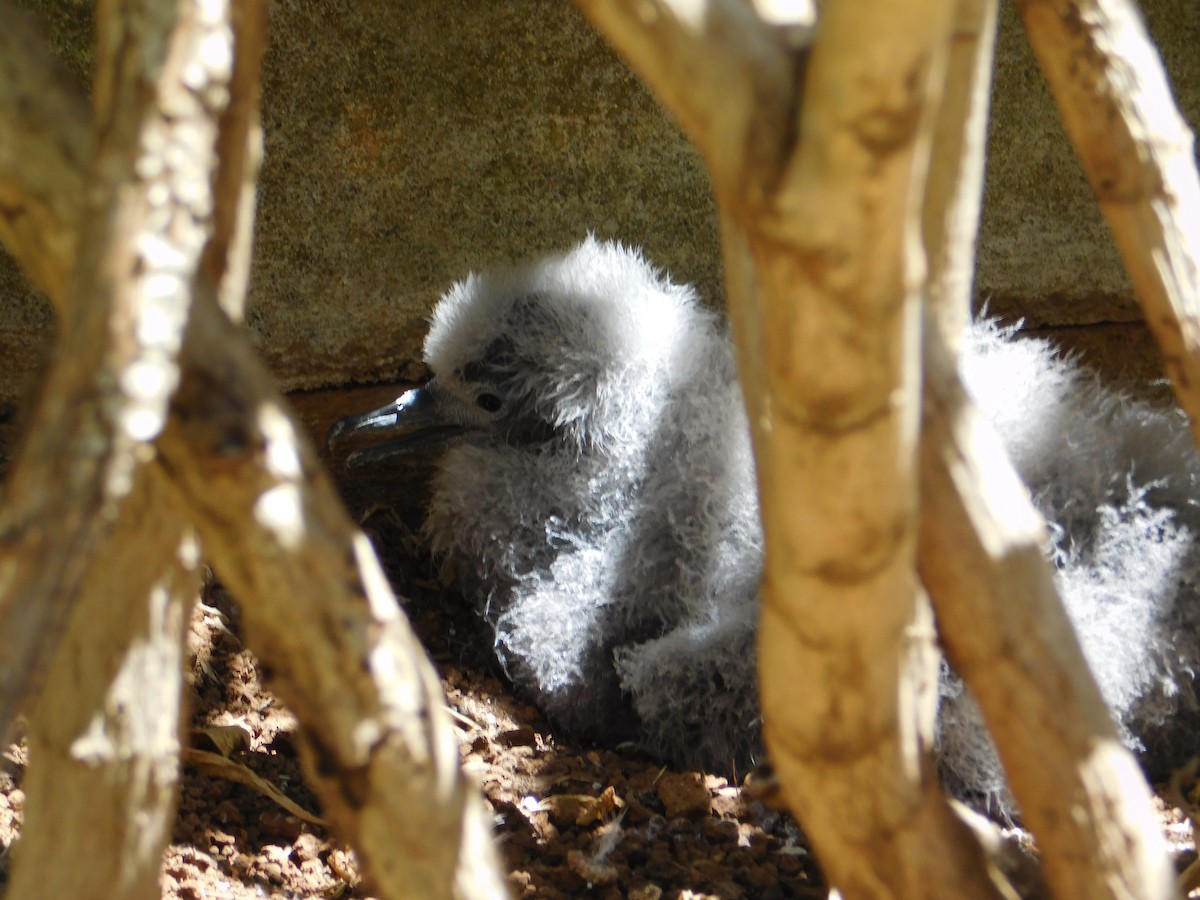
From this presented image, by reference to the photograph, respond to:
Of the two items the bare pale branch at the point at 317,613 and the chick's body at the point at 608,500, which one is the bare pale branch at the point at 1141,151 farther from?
the bare pale branch at the point at 317,613

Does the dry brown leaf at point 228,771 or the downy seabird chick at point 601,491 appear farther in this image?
the downy seabird chick at point 601,491

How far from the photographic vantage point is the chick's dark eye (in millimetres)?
2502

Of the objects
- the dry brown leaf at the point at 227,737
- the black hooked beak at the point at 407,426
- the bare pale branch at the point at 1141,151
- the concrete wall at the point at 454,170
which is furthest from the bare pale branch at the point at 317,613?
the concrete wall at the point at 454,170

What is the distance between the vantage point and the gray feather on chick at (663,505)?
1.92 m

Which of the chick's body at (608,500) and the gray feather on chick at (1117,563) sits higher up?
the chick's body at (608,500)

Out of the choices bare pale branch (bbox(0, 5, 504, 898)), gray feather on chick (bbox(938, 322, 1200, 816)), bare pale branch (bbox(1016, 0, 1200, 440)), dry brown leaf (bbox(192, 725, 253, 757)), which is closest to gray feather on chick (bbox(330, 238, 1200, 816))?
gray feather on chick (bbox(938, 322, 1200, 816))

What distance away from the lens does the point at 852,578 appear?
0.95m

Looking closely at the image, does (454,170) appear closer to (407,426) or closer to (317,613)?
(407,426)

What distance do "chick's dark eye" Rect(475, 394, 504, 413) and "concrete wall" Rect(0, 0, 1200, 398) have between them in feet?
1.08

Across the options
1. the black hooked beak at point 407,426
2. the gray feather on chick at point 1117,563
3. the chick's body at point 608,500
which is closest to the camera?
the gray feather on chick at point 1117,563

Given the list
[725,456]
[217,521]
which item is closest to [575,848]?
[725,456]

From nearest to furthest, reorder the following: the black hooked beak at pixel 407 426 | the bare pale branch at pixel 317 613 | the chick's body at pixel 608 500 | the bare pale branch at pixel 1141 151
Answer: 1. the bare pale branch at pixel 317 613
2. the bare pale branch at pixel 1141 151
3. the chick's body at pixel 608 500
4. the black hooked beak at pixel 407 426

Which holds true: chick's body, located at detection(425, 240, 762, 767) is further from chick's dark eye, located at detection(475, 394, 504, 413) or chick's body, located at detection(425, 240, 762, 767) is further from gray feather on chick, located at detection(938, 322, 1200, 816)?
gray feather on chick, located at detection(938, 322, 1200, 816)

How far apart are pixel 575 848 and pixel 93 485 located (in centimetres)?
119
